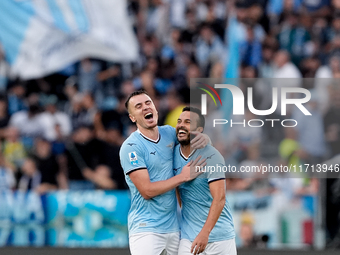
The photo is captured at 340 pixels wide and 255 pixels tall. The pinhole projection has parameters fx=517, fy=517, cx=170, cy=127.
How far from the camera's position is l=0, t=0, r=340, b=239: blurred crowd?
8320 millimetres

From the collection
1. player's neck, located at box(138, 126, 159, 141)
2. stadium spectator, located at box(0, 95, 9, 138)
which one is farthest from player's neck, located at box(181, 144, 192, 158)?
stadium spectator, located at box(0, 95, 9, 138)

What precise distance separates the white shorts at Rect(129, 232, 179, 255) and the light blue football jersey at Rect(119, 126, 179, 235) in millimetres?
40

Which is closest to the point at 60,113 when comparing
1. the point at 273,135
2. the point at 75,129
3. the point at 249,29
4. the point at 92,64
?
the point at 75,129

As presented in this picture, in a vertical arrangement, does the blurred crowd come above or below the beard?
above

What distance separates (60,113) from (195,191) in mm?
5159

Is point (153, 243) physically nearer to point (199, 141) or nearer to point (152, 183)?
point (152, 183)

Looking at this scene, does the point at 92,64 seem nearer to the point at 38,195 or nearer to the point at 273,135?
the point at 38,195

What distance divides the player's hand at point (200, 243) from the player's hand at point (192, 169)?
424 millimetres

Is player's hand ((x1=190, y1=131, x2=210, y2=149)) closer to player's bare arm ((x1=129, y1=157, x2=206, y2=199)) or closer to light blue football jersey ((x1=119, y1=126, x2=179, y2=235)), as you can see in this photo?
player's bare arm ((x1=129, y1=157, x2=206, y2=199))

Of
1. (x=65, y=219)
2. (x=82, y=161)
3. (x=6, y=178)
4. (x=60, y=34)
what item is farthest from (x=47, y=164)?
(x=60, y=34)

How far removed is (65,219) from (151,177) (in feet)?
14.6

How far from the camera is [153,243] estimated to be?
4086 millimetres

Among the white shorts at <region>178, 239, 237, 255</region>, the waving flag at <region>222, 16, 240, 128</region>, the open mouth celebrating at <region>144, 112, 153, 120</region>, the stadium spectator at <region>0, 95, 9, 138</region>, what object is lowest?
the white shorts at <region>178, 239, 237, 255</region>

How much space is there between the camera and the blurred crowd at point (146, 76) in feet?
27.3
